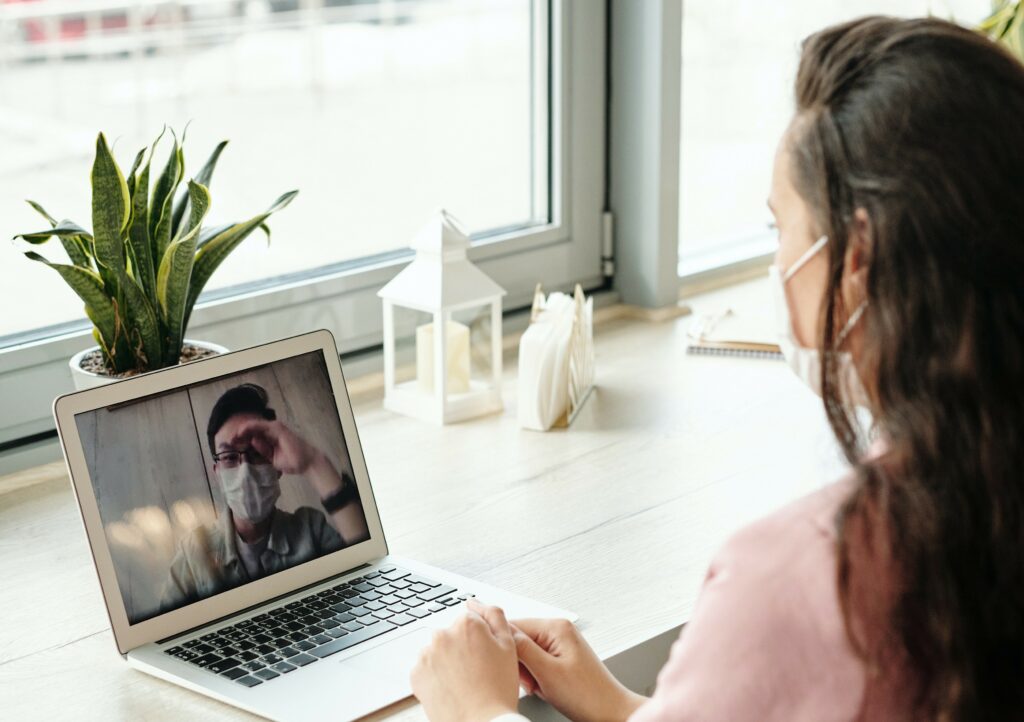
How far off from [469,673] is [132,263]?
2.05ft

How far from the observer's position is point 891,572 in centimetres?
71

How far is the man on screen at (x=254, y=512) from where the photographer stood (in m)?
1.12

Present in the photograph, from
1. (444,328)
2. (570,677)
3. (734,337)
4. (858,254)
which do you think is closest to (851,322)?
(858,254)

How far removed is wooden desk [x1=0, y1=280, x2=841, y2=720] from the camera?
1.10m

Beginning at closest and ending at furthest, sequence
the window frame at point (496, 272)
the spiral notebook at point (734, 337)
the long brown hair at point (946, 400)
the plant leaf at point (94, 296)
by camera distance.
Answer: the long brown hair at point (946, 400) < the plant leaf at point (94, 296) < the window frame at point (496, 272) < the spiral notebook at point (734, 337)

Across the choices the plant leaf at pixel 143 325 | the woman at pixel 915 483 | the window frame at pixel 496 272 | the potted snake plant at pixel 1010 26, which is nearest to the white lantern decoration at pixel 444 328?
the window frame at pixel 496 272

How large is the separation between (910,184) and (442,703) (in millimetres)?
510

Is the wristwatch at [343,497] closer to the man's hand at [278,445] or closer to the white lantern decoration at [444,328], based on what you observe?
the man's hand at [278,445]

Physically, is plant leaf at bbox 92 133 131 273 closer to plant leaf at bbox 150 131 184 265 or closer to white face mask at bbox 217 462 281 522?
plant leaf at bbox 150 131 184 265

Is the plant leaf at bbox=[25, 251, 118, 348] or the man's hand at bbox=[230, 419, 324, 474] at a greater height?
the plant leaf at bbox=[25, 251, 118, 348]

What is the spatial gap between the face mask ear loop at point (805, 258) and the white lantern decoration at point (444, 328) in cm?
82

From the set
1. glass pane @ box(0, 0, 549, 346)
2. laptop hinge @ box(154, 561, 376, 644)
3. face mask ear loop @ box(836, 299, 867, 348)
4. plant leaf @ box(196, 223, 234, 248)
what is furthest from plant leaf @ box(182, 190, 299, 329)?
face mask ear loop @ box(836, 299, 867, 348)

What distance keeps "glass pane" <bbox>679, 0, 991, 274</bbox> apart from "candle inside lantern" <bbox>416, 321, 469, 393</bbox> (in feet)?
2.32

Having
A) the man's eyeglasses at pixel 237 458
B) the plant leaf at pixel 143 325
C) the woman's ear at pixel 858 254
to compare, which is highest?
the woman's ear at pixel 858 254
